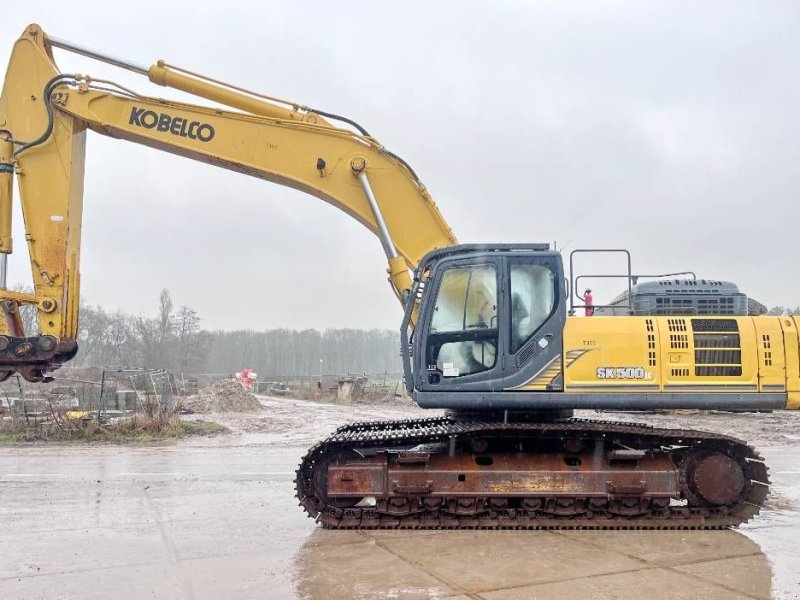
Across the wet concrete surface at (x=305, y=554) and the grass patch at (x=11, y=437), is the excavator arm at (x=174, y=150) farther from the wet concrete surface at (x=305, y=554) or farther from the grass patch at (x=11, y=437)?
the grass patch at (x=11, y=437)

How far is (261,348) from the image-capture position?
105438 mm

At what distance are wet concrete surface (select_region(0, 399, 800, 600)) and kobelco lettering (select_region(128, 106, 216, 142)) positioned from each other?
440 centimetres

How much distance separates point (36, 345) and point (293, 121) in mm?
3870

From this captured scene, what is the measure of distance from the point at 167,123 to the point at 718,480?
7.34 meters

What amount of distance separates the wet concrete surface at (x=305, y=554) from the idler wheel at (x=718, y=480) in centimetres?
36

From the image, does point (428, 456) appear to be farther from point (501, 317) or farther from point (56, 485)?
point (56, 485)

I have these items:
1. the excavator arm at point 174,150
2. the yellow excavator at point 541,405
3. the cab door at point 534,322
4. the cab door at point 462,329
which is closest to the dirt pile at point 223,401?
the excavator arm at point 174,150

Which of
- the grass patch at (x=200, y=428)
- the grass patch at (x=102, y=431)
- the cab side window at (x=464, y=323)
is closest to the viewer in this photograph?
the cab side window at (x=464, y=323)

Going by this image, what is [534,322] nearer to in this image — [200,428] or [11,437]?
[200,428]

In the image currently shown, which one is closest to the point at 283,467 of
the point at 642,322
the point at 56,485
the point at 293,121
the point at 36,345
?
the point at 56,485

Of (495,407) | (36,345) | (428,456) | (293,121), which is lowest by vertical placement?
(428,456)

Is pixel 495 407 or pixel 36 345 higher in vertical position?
pixel 36 345

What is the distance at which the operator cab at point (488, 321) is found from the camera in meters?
7.02

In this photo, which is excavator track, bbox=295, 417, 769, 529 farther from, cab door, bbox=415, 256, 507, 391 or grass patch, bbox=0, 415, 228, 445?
grass patch, bbox=0, 415, 228, 445
